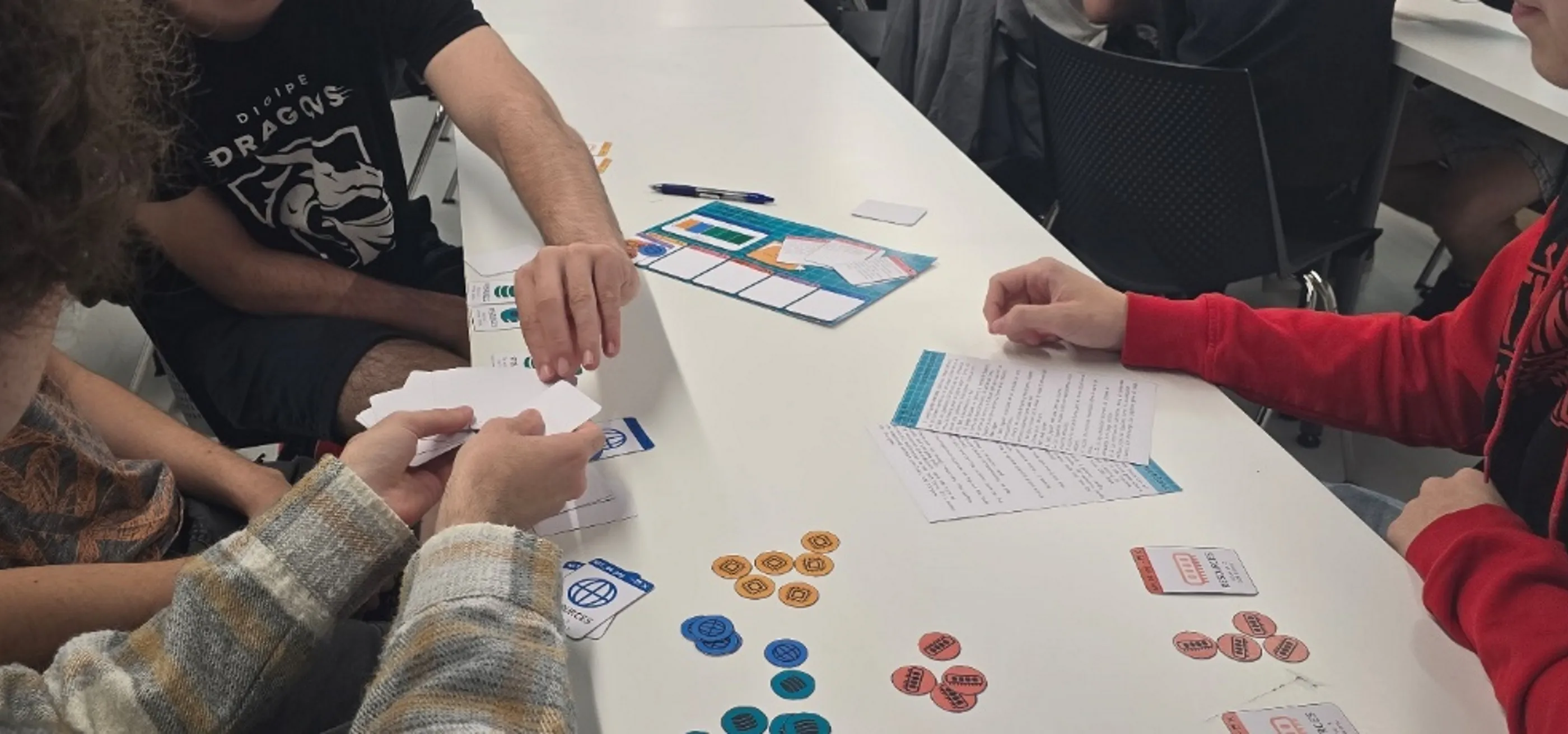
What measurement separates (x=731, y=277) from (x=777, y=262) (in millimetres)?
71

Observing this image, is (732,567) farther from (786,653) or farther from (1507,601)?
(1507,601)

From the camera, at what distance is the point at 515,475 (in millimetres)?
920

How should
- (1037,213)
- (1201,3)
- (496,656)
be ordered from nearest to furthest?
(496,656), (1201,3), (1037,213)

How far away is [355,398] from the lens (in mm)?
1564

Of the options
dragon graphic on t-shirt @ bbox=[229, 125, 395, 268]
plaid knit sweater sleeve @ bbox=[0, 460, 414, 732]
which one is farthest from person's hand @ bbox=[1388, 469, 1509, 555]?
dragon graphic on t-shirt @ bbox=[229, 125, 395, 268]

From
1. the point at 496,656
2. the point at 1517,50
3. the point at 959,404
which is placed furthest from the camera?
the point at 1517,50

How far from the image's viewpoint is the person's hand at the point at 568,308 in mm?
1152

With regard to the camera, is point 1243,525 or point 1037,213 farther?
point 1037,213

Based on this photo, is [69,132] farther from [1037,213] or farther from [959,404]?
[1037,213]

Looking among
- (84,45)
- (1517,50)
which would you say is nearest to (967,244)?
(84,45)

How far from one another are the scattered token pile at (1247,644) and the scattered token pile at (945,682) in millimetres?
164

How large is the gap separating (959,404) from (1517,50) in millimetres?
1765

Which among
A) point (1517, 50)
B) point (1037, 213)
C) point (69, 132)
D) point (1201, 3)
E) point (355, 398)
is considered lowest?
point (1037, 213)

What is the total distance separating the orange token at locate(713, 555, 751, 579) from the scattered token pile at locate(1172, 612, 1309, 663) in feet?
1.10
